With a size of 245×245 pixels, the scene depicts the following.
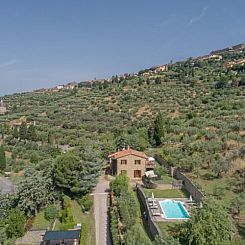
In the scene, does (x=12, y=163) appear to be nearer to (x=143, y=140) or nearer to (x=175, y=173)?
(x=143, y=140)

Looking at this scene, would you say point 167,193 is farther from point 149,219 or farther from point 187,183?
point 149,219

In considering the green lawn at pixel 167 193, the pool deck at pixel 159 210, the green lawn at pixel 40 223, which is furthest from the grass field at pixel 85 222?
the green lawn at pixel 167 193

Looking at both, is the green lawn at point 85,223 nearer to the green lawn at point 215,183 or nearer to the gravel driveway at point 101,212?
the gravel driveway at point 101,212

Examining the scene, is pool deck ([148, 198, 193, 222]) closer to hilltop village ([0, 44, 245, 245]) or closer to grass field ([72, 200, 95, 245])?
hilltop village ([0, 44, 245, 245])

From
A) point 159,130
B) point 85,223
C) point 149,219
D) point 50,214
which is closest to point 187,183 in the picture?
point 149,219

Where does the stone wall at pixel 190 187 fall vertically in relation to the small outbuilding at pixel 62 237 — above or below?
above

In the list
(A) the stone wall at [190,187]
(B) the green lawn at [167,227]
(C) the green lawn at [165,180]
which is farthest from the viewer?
(C) the green lawn at [165,180]
